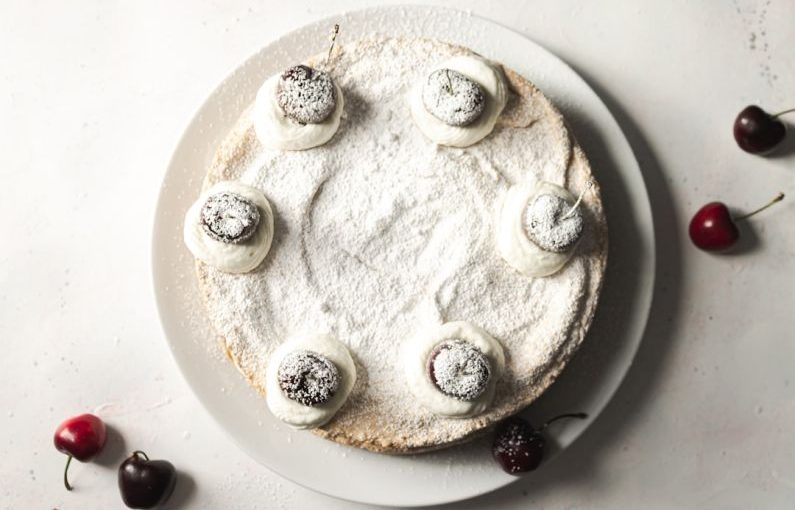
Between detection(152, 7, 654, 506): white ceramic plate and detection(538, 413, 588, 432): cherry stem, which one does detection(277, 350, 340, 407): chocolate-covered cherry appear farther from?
detection(538, 413, 588, 432): cherry stem

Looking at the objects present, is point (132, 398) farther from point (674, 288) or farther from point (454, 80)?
point (674, 288)

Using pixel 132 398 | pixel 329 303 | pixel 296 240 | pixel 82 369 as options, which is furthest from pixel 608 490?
pixel 82 369

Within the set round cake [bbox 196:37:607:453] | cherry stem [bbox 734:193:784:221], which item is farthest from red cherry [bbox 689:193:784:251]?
round cake [bbox 196:37:607:453]

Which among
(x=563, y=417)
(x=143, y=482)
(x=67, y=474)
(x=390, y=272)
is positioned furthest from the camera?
(x=67, y=474)

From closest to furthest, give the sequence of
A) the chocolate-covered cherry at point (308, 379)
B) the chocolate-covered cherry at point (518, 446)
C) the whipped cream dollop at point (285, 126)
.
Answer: the chocolate-covered cherry at point (308, 379), the whipped cream dollop at point (285, 126), the chocolate-covered cherry at point (518, 446)

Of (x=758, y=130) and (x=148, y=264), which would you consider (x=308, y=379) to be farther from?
(x=758, y=130)

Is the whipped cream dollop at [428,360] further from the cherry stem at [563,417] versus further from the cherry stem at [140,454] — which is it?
the cherry stem at [140,454]

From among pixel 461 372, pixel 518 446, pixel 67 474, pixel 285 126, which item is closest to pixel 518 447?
pixel 518 446

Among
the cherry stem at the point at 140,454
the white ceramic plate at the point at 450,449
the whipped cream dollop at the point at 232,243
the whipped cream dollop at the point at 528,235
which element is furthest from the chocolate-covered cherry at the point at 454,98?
the cherry stem at the point at 140,454

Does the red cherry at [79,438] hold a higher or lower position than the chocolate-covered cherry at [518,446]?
lower
